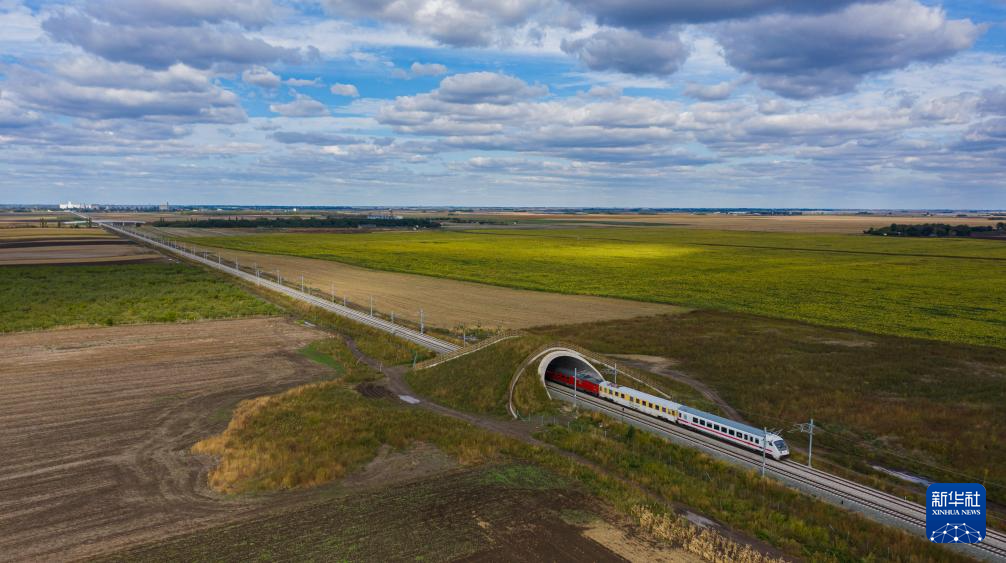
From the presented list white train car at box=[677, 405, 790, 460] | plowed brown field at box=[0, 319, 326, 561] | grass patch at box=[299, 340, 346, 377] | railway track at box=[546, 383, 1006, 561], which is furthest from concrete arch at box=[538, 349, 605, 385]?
plowed brown field at box=[0, 319, 326, 561]

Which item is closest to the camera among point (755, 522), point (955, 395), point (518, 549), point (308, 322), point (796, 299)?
point (518, 549)

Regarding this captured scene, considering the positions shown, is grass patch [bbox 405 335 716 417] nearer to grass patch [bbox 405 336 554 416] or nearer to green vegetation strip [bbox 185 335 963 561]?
grass patch [bbox 405 336 554 416]

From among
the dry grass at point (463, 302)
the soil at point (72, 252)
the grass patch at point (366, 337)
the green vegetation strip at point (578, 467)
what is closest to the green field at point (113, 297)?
the grass patch at point (366, 337)

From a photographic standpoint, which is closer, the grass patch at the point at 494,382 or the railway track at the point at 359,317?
the grass patch at the point at 494,382

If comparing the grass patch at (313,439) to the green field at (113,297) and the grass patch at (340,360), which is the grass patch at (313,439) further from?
the green field at (113,297)

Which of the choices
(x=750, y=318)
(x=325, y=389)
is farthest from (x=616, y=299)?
(x=325, y=389)

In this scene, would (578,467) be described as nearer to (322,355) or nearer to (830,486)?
(830,486)

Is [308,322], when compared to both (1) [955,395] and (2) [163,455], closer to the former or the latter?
(2) [163,455]

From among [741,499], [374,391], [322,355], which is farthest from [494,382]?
[322,355]
